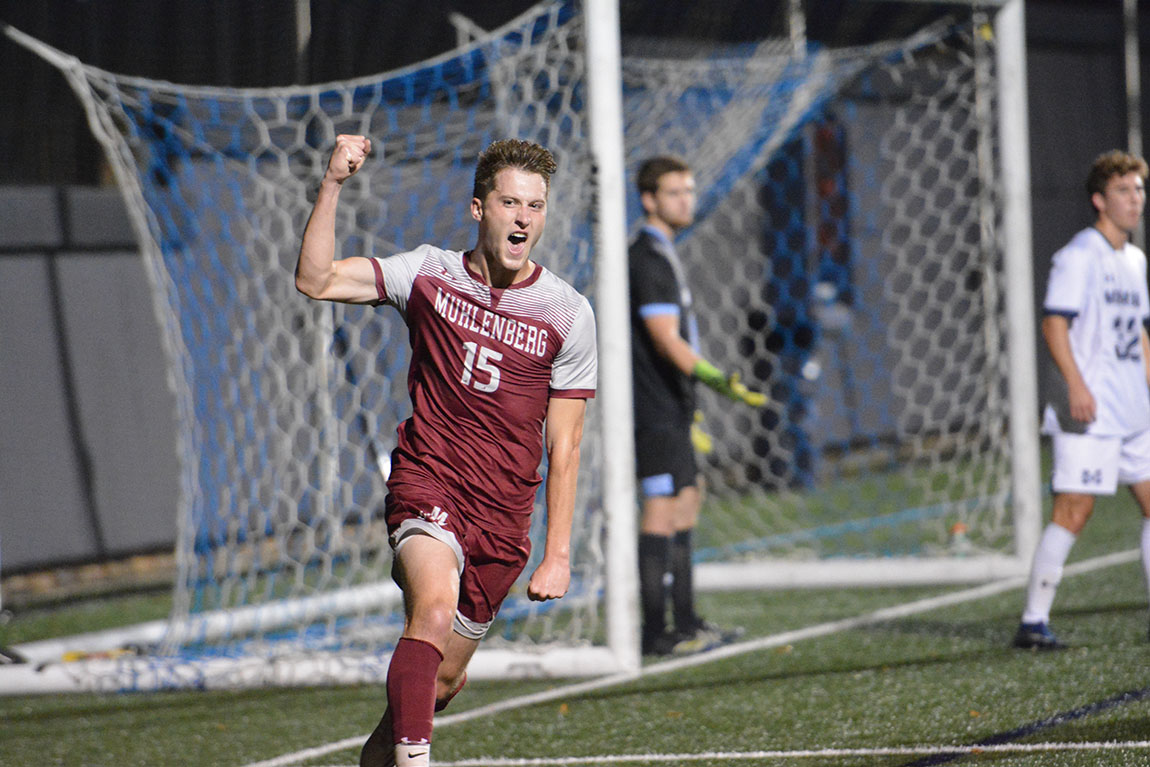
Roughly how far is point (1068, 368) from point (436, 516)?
262 centimetres

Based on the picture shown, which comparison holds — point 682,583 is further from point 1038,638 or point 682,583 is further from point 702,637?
point 1038,638

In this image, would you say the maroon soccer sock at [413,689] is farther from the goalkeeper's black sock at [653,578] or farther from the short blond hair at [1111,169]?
the short blond hair at [1111,169]

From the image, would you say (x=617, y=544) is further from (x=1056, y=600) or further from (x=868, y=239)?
(x=868, y=239)

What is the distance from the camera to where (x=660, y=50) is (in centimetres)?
858

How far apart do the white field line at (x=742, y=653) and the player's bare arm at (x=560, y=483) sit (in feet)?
3.10

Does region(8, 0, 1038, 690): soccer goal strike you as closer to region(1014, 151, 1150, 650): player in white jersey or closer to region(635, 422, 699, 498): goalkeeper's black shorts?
region(635, 422, 699, 498): goalkeeper's black shorts

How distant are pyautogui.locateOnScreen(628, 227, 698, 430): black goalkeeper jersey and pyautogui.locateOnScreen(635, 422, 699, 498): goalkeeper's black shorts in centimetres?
3

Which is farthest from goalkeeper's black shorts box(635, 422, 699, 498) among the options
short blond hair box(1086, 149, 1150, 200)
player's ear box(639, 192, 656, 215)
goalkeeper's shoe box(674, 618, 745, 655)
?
short blond hair box(1086, 149, 1150, 200)

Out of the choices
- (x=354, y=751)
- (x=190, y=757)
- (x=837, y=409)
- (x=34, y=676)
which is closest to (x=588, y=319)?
(x=354, y=751)

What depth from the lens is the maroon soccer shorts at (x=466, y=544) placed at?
336cm

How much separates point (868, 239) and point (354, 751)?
759 centimetres

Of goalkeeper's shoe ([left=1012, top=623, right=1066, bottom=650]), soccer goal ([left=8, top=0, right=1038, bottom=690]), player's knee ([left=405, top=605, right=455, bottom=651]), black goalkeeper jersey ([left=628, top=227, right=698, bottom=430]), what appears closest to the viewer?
player's knee ([left=405, top=605, right=455, bottom=651])

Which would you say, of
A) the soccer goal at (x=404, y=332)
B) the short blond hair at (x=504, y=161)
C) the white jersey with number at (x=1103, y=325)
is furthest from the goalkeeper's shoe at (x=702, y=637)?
the short blond hair at (x=504, y=161)

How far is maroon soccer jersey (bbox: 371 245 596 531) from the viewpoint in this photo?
11.3 feet
